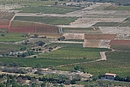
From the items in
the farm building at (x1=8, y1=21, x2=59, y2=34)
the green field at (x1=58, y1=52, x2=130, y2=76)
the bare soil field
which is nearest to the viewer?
the green field at (x1=58, y1=52, x2=130, y2=76)

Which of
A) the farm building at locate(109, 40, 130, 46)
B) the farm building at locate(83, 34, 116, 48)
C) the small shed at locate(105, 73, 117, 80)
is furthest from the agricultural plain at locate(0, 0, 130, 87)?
the small shed at locate(105, 73, 117, 80)

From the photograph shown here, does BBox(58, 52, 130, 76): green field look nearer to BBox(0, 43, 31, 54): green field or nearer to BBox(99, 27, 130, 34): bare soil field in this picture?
BBox(0, 43, 31, 54): green field

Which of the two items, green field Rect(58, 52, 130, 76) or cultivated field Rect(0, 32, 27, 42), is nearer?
green field Rect(58, 52, 130, 76)

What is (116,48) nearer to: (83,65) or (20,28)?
(83,65)

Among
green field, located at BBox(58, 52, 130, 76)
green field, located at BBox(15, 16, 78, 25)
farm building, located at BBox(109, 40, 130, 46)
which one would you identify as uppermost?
green field, located at BBox(15, 16, 78, 25)

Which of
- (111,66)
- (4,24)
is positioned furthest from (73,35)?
(111,66)

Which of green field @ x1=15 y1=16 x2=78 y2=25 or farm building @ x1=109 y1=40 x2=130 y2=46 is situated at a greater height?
green field @ x1=15 y1=16 x2=78 y2=25
